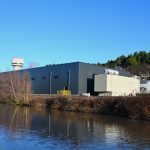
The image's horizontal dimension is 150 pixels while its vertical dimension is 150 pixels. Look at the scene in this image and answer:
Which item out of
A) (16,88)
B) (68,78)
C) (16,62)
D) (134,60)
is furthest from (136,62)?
(16,88)

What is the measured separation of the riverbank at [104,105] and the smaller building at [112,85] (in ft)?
52.3

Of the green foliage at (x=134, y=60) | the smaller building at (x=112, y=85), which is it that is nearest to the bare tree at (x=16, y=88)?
the smaller building at (x=112, y=85)

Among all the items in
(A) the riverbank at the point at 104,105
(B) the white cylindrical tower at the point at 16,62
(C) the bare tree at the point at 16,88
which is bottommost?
(A) the riverbank at the point at 104,105

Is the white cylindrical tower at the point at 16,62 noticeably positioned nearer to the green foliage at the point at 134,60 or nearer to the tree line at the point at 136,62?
the tree line at the point at 136,62

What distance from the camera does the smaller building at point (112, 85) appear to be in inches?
3142

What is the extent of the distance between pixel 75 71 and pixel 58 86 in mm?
6524

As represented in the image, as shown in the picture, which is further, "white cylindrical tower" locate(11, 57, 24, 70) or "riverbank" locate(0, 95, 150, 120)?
"white cylindrical tower" locate(11, 57, 24, 70)

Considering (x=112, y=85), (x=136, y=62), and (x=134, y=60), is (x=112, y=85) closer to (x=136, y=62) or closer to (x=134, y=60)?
(x=136, y=62)

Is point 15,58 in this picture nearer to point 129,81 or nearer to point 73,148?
point 129,81

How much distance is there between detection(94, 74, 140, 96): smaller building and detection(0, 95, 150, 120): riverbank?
1593cm

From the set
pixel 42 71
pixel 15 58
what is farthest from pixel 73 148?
pixel 15 58

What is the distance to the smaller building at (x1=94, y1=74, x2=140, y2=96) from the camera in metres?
79.8

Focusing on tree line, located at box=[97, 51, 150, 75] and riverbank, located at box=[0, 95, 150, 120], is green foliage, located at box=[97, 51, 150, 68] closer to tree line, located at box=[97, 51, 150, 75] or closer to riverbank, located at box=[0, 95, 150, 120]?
tree line, located at box=[97, 51, 150, 75]

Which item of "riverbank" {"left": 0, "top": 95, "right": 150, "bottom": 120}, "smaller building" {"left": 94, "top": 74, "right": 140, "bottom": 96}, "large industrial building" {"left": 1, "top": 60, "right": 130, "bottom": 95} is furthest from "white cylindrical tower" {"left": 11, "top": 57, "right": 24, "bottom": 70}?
"riverbank" {"left": 0, "top": 95, "right": 150, "bottom": 120}
